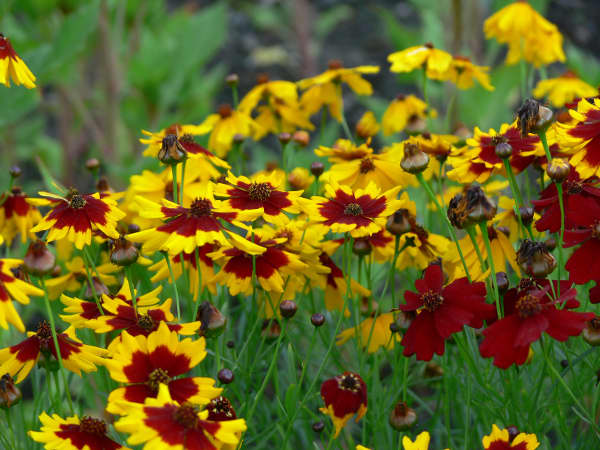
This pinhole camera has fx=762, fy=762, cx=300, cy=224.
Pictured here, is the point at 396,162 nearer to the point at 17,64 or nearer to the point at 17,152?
the point at 17,64

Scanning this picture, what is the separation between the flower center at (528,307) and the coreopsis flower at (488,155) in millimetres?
178

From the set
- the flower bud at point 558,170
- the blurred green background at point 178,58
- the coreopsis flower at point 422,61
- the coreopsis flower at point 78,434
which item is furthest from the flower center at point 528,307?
the blurred green background at point 178,58

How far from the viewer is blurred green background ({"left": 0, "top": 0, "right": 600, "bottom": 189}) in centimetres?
209

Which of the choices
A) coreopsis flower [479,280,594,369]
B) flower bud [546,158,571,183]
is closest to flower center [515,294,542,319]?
coreopsis flower [479,280,594,369]

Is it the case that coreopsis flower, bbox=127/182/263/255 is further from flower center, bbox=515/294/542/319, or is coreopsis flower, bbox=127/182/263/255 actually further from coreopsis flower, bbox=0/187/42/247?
coreopsis flower, bbox=0/187/42/247

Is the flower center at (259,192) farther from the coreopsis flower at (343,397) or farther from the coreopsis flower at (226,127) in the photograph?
the coreopsis flower at (226,127)

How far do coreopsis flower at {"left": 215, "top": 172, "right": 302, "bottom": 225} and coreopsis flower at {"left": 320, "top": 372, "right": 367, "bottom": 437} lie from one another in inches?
6.9

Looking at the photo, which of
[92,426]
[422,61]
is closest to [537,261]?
[92,426]

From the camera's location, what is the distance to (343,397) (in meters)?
0.64

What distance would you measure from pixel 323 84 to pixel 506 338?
73 cm

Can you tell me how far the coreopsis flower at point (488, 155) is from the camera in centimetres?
75

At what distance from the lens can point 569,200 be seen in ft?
2.38

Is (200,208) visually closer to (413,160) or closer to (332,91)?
(413,160)

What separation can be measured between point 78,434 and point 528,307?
0.37 meters
